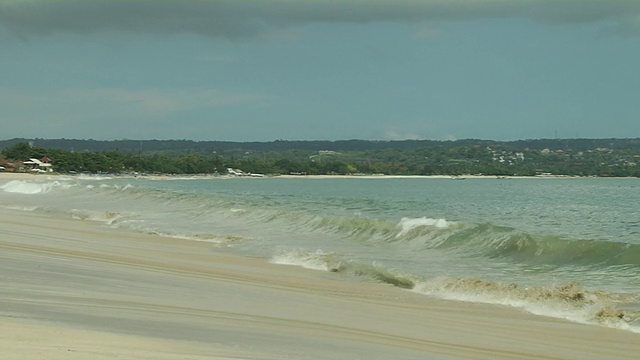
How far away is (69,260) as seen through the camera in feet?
46.6

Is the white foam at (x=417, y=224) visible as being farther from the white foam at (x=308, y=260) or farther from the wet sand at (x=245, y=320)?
the wet sand at (x=245, y=320)

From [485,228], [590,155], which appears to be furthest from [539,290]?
[590,155]

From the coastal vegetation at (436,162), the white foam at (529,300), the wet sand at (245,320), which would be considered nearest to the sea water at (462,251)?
the white foam at (529,300)

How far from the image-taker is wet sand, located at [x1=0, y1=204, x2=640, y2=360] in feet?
23.9

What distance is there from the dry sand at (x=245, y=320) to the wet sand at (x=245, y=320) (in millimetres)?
15

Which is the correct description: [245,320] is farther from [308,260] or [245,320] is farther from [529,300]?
[308,260]

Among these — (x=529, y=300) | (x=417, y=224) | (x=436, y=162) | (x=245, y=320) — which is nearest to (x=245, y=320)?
(x=245, y=320)

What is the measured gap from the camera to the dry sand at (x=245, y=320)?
7.29 m

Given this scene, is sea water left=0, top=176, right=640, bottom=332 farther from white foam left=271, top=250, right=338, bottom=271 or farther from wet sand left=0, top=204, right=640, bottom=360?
wet sand left=0, top=204, right=640, bottom=360

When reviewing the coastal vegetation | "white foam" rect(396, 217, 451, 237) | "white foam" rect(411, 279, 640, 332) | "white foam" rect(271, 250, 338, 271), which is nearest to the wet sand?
"white foam" rect(411, 279, 640, 332)

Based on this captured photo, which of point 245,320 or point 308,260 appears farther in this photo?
point 308,260

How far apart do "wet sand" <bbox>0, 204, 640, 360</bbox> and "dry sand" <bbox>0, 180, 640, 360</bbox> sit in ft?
0.05

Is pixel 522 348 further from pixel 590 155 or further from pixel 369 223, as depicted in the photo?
pixel 590 155

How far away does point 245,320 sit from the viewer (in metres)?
9.03
